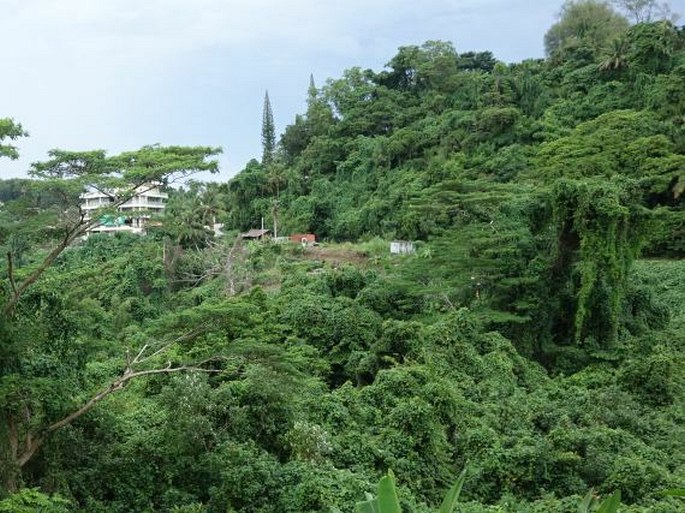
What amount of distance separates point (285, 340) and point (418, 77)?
3664 centimetres

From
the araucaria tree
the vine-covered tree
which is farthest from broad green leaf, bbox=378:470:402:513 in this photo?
the araucaria tree

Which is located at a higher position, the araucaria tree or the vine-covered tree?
the vine-covered tree

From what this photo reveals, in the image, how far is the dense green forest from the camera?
6.91 metres

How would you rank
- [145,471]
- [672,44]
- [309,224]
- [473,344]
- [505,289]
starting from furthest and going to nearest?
1. [309,224]
2. [672,44]
3. [505,289]
4. [473,344]
5. [145,471]

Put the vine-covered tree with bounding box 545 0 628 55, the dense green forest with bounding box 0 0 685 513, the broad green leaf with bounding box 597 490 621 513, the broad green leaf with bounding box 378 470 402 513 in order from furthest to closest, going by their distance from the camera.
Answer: the vine-covered tree with bounding box 545 0 628 55 → the dense green forest with bounding box 0 0 685 513 → the broad green leaf with bounding box 378 470 402 513 → the broad green leaf with bounding box 597 490 621 513

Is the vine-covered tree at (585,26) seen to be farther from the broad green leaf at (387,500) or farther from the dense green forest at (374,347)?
the broad green leaf at (387,500)

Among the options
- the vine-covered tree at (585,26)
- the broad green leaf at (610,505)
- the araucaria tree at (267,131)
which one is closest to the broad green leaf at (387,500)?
the broad green leaf at (610,505)

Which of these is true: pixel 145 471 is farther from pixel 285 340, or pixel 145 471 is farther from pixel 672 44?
pixel 672 44

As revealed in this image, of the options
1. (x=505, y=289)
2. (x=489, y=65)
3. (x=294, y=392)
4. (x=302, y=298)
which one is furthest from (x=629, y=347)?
(x=489, y=65)

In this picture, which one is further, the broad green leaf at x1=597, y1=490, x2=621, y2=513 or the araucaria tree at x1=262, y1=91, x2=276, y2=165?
the araucaria tree at x1=262, y1=91, x2=276, y2=165

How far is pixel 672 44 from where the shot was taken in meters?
33.2

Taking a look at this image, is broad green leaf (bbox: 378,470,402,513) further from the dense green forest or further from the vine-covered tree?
the vine-covered tree

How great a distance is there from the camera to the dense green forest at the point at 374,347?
6.91m

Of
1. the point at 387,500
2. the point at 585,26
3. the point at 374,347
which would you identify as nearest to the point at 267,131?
the point at 585,26
